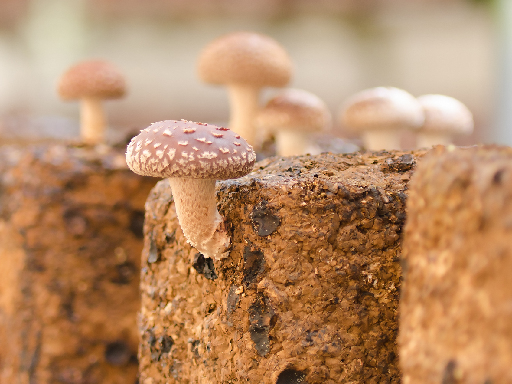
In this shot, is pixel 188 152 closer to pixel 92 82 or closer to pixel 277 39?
pixel 92 82

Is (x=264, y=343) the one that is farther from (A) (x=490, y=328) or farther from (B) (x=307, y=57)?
(B) (x=307, y=57)

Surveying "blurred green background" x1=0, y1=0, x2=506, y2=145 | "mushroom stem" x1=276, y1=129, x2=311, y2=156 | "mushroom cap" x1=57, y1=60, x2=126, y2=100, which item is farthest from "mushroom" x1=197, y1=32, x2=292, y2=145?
"blurred green background" x1=0, y1=0, x2=506, y2=145

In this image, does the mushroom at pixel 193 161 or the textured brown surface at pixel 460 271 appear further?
the mushroom at pixel 193 161

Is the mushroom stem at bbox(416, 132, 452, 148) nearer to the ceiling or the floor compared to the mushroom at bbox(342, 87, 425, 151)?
nearer to the floor

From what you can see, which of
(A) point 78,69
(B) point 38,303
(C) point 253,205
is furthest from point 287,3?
(C) point 253,205

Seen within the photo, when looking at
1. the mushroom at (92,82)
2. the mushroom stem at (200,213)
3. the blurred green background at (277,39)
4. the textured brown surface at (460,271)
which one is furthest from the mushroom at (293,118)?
the blurred green background at (277,39)

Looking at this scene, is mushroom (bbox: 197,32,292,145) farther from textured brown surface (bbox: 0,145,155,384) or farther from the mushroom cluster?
textured brown surface (bbox: 0,145,155,384)

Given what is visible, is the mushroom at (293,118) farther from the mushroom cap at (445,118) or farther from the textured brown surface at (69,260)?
the textured brown surface at (69,260)
